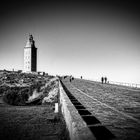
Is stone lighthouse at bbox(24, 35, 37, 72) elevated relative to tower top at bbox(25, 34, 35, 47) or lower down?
lower down

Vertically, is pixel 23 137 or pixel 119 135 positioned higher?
pixel 119 135

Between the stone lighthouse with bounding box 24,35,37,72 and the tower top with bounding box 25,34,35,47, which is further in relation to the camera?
the tower top with bounding box 25,34,35,47

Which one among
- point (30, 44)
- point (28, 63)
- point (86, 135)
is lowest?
point (86, 135)

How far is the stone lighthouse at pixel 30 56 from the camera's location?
94.4 meters

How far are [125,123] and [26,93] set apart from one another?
35322 mm

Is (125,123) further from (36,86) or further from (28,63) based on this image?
(28,63)

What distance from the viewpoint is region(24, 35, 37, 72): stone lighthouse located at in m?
94.4

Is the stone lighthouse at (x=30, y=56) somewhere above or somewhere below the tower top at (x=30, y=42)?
below

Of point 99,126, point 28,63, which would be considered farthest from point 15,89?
Answer: point 28,63

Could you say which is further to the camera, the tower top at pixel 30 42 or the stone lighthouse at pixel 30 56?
the tower top at pixel 30 42

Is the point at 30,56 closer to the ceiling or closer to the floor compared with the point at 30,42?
closer to the floor

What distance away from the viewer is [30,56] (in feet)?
311

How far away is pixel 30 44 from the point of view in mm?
97000

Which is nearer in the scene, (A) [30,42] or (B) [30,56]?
(B) [30,56]
